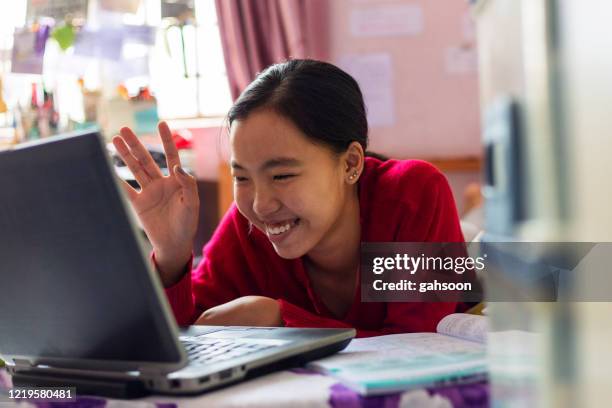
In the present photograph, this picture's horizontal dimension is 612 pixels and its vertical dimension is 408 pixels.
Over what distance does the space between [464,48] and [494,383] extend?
117 inches

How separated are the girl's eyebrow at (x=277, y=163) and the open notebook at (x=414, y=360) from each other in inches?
12.6

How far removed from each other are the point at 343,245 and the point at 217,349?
0.59m

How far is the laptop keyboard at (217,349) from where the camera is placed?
0.67 metres

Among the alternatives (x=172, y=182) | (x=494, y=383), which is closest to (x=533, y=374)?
(x=494, y=383)

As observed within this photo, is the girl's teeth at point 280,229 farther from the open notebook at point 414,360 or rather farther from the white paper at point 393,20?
the white paper at point 393,20

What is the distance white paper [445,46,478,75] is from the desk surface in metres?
2.88

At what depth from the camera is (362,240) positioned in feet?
4.15

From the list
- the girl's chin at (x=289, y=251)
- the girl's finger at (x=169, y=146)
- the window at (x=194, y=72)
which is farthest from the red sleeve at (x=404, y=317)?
the window at (x=194, y=72)

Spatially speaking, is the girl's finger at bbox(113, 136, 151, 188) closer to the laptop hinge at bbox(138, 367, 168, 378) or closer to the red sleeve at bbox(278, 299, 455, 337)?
the red sleeve at bbox(278, 299, 455, 337)

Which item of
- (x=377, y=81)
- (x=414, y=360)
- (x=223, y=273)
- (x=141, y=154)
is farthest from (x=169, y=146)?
(x=377, y=81)

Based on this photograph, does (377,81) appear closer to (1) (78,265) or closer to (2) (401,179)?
(2) (401,179)

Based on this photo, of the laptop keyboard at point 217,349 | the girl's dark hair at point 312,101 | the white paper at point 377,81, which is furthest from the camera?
the white paper at point 377,81

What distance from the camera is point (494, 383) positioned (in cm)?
51

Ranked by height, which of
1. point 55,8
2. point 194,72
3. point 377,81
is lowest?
point 377,81
